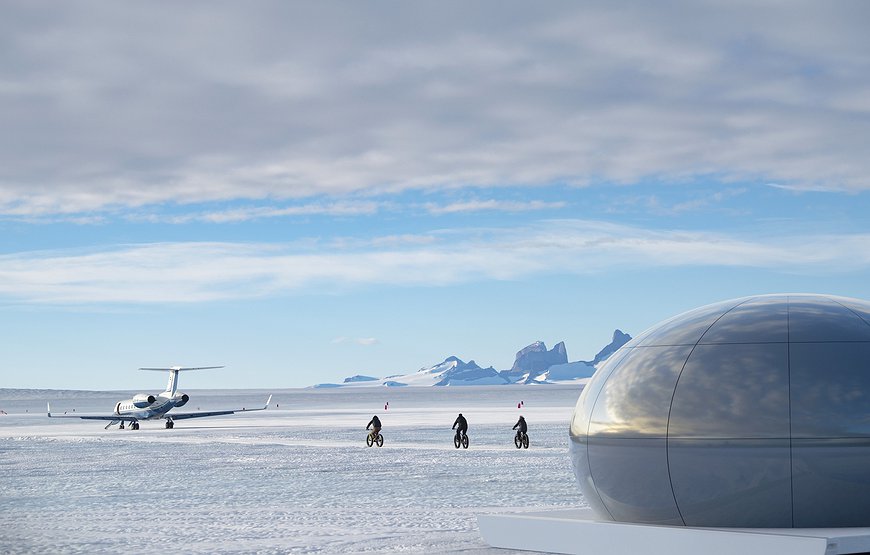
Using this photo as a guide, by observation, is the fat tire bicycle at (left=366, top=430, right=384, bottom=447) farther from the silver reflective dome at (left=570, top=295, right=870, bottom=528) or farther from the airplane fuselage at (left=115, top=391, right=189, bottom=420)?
the airplane fuselage at (left=115, top=391, right=189, bottom=420)

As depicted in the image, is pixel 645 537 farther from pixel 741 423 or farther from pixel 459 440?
pixel 459 440

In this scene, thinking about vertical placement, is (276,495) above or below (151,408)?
below

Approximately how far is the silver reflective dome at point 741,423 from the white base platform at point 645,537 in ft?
0.84

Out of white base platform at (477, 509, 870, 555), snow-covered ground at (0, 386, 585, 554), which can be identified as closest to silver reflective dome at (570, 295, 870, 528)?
white base platform at (477, 509, 870, 555)

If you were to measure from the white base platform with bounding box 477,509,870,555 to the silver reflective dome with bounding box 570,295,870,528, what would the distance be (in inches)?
10.1

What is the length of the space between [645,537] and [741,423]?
1.58 m

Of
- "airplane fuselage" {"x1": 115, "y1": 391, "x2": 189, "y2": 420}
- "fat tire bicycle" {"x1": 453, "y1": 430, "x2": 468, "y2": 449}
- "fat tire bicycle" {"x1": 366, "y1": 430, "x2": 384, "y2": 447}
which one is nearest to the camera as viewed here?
"fat tire bicycle" {"x1": 453, "y1": 430, "x2": 468, "y2": 449}

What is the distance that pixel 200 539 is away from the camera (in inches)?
697

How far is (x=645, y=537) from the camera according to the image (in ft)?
36.4

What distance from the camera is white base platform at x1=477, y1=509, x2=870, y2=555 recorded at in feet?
32.5

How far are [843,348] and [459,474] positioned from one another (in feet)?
62.3

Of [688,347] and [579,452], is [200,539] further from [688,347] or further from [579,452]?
[688,347]

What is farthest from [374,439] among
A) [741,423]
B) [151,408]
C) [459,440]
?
[151,408]

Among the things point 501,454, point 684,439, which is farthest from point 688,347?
point 501,454
